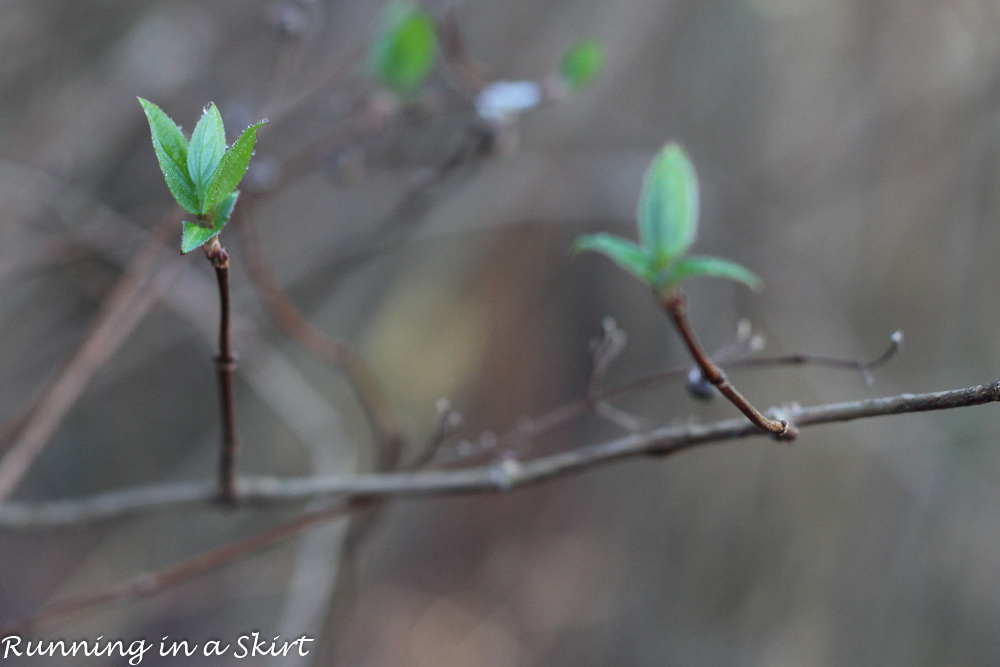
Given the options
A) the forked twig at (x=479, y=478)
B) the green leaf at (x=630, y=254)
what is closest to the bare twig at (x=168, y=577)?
the forked twig at (x=479, y=478)

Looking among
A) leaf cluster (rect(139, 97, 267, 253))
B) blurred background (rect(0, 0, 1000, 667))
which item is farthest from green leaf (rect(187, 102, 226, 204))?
blurred background (rect(0, 0, 1000, 667))

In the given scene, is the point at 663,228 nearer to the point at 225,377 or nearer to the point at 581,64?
the point at 225,377

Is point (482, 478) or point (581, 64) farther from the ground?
point (581, 64)

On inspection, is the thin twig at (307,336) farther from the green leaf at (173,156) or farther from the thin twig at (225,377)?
the green leaf at (173,156)

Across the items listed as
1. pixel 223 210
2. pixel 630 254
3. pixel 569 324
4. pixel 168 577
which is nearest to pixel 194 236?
pixel 223 210

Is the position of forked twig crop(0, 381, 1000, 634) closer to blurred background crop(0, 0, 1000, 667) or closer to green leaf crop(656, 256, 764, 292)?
green leaf crop(656, 256, 764, 292)

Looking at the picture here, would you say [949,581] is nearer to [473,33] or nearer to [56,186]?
[473,33]

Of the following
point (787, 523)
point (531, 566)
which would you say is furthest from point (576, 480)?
point (787, 523)
